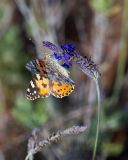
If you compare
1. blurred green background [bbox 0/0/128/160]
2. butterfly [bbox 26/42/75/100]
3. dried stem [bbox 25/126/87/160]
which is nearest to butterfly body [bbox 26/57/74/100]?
butterfly [bbox 26/42/75/100]

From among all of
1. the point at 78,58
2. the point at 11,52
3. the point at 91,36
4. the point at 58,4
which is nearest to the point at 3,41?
the point at 11,52

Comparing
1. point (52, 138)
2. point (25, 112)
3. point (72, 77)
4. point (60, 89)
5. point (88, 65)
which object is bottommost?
point (52, 138)

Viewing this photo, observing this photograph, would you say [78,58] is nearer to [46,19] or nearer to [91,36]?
[46,19]

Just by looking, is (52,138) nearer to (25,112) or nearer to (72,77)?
(25,112)

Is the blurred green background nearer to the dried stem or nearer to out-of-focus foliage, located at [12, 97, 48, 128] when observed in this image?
out-of-focus foliage, located at [12, 97, 48, 128]

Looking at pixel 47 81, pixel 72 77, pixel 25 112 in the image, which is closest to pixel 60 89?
pixel 47 81

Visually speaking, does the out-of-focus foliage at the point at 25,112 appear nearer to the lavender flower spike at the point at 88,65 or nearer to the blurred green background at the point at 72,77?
the blurred green background at the point at 72,77
